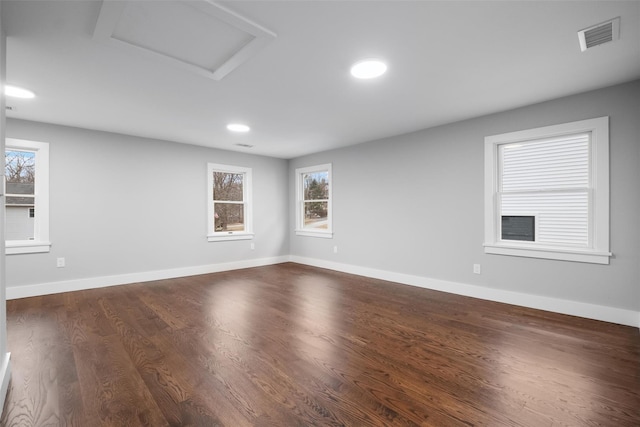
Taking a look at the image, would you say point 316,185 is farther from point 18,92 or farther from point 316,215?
point 18,92

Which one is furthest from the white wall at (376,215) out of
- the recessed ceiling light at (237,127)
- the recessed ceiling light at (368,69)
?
the recessed ceiling light at (368,69)

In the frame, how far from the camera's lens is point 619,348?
2383 millimetres

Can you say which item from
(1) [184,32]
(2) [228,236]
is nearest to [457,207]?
(1) [184,32]

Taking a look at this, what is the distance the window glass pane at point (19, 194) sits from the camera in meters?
3.88

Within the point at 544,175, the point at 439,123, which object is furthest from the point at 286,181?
the point at 544,175

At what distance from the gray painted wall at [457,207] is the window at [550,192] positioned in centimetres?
9

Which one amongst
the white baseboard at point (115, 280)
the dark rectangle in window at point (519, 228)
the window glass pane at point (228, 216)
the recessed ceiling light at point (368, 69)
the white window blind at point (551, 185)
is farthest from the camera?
the window glass pane at point (228, 216)

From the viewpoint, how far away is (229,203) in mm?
5922

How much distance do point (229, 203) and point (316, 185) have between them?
1806 millimetres

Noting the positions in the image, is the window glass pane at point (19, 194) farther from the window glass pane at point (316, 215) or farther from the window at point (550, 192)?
the window at point (550, 192)

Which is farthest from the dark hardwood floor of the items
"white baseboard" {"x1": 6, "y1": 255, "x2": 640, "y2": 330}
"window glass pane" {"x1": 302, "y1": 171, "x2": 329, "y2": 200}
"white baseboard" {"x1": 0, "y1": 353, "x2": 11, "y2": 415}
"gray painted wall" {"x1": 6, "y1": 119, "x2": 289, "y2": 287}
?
"window glass pane" {"x1": 302, "y1": 171, "x2": 329, "y2": 200}

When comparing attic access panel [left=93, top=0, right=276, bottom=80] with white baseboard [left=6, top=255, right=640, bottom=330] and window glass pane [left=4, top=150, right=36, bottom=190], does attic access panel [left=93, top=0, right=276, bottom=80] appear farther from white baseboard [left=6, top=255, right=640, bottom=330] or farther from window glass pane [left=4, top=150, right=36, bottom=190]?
white baseboard [left=6, top=255, right=640, bottom=330]

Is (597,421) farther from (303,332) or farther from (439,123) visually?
(439,123)

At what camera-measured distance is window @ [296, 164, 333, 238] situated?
6012mm
